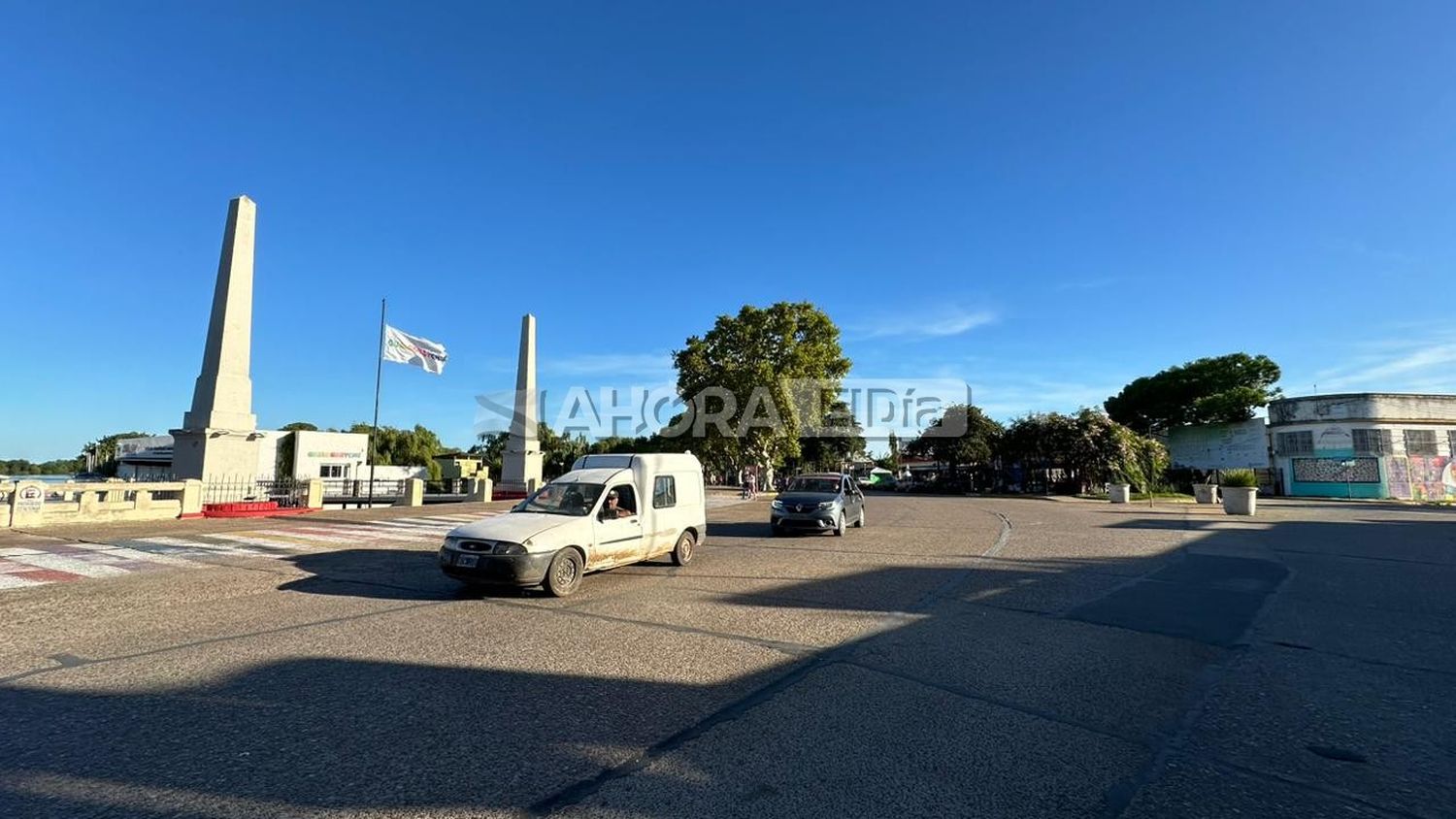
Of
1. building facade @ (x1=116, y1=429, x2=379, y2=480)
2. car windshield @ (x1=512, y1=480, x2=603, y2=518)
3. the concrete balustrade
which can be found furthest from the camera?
building facade @ (x1=116, y1=429, x2=379, y2=480)

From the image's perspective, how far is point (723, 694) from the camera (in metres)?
5.16

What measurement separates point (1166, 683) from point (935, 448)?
49.1 m

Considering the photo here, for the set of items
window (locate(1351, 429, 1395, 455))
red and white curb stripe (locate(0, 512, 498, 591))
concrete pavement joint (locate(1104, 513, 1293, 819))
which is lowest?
concrete pavement joint (locate(1104, 513, 1293, 819))

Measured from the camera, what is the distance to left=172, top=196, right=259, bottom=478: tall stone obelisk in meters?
20.8

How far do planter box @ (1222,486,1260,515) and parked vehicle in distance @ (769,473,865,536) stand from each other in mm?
16351

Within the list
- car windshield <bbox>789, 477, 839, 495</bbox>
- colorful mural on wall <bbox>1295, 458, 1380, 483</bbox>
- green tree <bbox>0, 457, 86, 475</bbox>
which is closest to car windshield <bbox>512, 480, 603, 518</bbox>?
car windshield <bbox>789, 477, 839, 495</bbox>

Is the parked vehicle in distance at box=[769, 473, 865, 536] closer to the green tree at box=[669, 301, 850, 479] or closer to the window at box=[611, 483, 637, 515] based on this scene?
the window at box=[611, 483, 637, 515]

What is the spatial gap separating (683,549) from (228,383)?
57.2ft

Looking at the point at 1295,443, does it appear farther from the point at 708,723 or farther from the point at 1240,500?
the point at 708,723

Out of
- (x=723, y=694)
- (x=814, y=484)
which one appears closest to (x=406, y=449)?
(x=814, y=484)

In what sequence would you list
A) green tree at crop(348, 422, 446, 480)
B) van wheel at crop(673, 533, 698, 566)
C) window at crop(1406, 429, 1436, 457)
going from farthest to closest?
green tree at crop(348, 422, 446, 480) → window at crop(1406, 429, 1436, 457) → van wheel at crop(673, 533, 698, 566)

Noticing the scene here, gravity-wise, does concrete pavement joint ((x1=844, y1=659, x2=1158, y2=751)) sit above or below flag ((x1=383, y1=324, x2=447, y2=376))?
below

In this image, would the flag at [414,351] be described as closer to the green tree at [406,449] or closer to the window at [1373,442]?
the green tree at [406,449]

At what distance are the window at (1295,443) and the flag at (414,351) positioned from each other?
5525 centimetres
